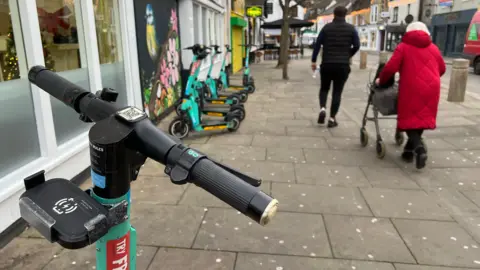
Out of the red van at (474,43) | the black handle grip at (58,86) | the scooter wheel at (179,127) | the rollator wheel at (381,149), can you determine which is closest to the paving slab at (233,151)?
the scooter wheel at (179,127)

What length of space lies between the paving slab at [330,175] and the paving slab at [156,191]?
1410mm

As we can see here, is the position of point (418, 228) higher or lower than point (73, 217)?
lower

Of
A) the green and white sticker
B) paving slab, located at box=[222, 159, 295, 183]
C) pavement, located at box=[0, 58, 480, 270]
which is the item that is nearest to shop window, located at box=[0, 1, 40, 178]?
pavement, located at box=[0, 58, 480, 270]

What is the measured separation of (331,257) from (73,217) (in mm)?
2355

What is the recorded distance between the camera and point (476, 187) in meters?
4.20

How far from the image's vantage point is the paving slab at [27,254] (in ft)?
8.89

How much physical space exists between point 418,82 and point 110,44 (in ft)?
13.5

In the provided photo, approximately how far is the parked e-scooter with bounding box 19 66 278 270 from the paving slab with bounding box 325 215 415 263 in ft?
7.42

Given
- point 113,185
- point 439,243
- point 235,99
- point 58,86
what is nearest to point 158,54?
point 235,99

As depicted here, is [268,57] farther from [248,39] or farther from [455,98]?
[455,98]

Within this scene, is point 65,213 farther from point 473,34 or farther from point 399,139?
point 473,34

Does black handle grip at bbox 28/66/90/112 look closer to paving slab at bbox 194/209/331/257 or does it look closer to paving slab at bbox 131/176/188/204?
paving slab at bbox 194/209/331/257

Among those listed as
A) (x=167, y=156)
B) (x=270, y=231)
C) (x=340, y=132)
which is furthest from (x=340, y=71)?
(x=167, y=156)

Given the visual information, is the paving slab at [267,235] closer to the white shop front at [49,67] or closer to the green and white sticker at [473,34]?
the white shop front at [49,67]
